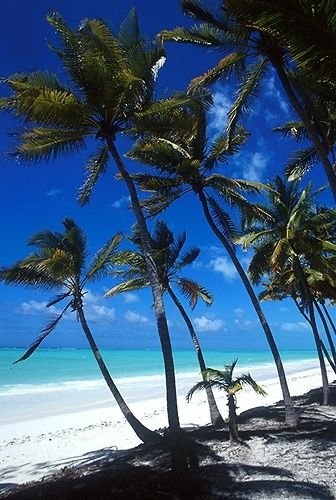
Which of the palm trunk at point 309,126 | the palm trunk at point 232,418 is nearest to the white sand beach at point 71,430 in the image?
the palm trunk at point 232,418

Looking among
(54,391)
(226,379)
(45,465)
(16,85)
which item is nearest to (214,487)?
(226,379)

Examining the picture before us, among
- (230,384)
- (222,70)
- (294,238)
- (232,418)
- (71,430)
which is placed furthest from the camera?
(71,430)

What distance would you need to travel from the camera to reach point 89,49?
936 cm

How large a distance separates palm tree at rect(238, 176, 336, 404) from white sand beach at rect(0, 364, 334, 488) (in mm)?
4744

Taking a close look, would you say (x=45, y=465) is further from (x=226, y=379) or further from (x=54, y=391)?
(x=54, y=391)

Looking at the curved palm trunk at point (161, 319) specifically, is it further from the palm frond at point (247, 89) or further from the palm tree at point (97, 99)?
the palm frond at point (247, 89)

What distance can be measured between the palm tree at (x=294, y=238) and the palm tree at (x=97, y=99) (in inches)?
231

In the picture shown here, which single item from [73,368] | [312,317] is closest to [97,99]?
[312,317]

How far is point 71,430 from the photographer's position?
1591cm

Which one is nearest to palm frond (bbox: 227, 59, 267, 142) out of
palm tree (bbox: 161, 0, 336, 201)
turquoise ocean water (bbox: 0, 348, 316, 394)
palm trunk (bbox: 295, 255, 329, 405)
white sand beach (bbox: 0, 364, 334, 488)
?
palm tree (bbox: 161, 0, 336, 201)

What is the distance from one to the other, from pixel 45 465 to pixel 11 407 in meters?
13.4

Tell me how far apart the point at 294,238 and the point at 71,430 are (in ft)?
37.9

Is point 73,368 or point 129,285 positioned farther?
point 73,368

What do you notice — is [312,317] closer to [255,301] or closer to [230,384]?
[255,301]
